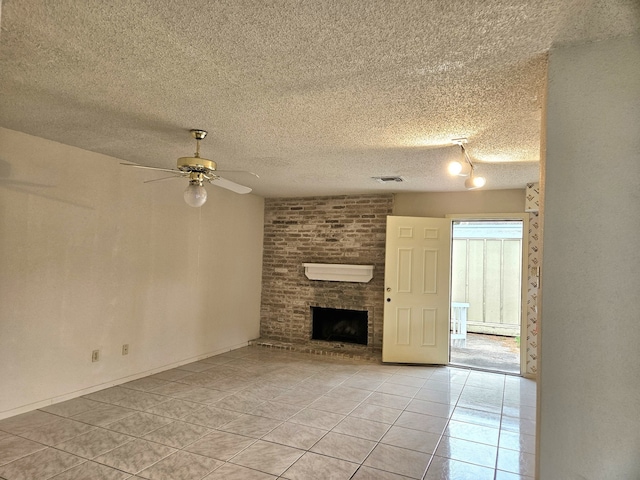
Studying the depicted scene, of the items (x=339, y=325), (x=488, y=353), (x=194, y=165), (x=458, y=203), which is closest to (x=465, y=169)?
(x=458, y=203)

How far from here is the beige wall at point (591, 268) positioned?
1668 millimetres

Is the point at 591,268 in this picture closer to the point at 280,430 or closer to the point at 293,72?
the point at 293,72

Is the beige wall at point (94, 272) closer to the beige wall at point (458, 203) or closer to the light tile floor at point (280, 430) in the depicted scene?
the light tile floor at point (280, 430)

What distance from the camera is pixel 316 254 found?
646 centimetres

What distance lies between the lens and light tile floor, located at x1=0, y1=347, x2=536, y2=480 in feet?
8.71

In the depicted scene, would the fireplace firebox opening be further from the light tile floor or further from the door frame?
the door frame

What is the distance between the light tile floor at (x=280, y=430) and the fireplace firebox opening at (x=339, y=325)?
1513 mm

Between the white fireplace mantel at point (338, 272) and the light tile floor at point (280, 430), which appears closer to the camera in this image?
the light tile floor at point (280, 430)

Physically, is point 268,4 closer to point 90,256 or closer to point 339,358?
point 90,256

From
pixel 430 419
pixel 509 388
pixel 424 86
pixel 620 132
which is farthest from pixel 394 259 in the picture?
pixel 620 132

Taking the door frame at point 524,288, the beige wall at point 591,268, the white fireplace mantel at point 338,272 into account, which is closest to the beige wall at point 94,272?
the white fireplace mantel at point 338,272

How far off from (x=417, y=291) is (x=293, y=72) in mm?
4053

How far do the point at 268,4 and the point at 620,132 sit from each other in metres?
1.53

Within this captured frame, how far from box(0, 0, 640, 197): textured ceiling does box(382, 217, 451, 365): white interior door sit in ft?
6.06
